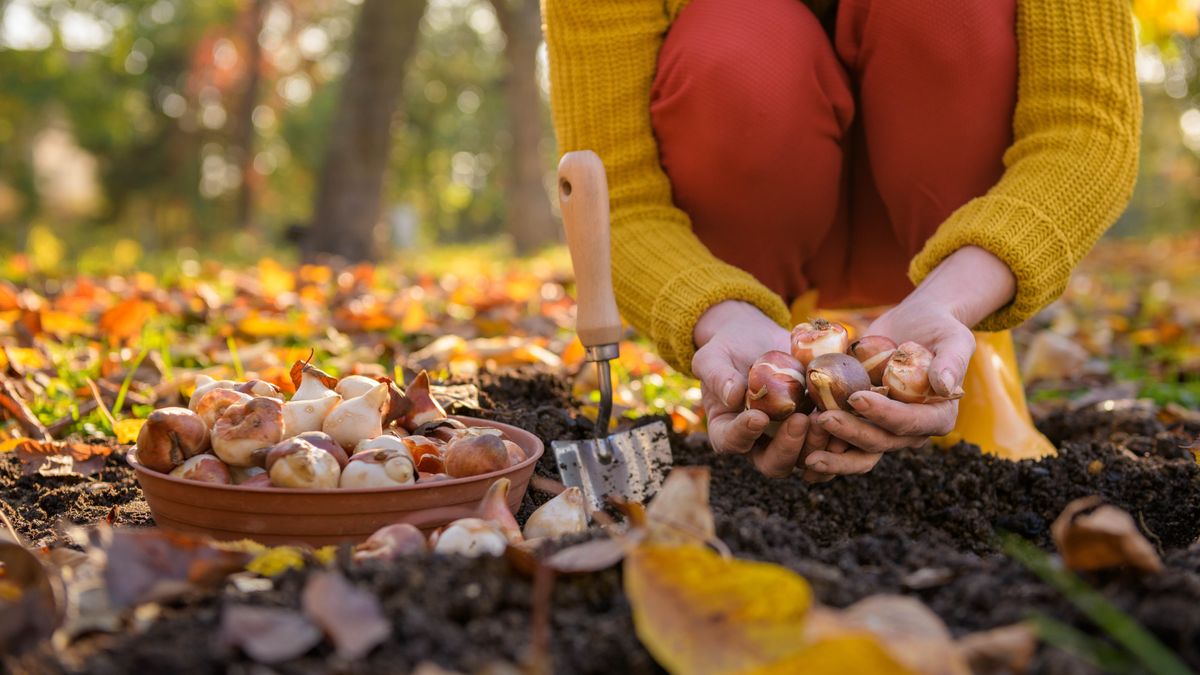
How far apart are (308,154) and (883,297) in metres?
24.2

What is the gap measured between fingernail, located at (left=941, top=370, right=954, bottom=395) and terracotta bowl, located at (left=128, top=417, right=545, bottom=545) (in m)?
0.61

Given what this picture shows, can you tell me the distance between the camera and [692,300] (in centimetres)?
174

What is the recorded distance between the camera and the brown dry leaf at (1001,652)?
78cm

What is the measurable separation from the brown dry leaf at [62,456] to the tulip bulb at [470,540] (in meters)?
0.89

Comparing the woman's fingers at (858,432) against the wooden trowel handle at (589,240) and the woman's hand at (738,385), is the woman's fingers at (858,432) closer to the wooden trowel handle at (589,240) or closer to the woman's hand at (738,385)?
the woman's hand at (738,385)

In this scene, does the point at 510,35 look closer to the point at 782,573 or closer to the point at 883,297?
the point at 883,297

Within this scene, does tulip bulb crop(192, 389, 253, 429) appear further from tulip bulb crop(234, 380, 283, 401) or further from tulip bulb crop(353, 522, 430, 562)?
tulip bulb crop(353, 522, 430, 562)

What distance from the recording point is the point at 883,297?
93.4 inches

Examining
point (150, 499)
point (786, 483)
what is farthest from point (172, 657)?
point (786, 483)

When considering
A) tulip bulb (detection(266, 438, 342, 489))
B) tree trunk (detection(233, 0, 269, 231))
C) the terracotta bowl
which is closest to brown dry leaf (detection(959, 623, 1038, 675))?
the terracotta bowl

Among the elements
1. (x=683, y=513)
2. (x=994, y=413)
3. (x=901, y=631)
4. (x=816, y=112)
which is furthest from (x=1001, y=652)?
→ (x=816, y=112)

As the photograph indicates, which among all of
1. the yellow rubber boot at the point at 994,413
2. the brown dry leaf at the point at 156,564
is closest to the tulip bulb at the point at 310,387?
the brown dry leaf at the point at 156,564

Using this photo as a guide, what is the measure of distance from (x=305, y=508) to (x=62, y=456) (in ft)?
2.58

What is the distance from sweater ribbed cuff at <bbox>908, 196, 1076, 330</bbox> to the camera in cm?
164
